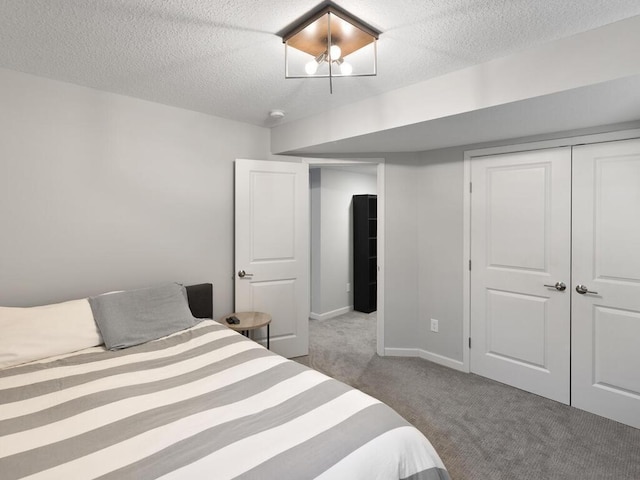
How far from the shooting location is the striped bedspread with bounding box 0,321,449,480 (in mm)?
1054

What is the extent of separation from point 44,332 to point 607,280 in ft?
12.0

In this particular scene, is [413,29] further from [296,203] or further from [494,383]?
[494,383]

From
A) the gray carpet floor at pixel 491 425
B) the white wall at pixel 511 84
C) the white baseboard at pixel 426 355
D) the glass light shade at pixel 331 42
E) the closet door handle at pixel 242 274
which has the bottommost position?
the gray carpet floor at pixel 491 425

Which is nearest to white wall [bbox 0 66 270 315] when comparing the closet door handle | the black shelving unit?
the closet door handle

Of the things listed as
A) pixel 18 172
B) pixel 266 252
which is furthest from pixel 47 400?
pixel 266 252

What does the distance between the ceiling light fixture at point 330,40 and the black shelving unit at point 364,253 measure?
308 cm

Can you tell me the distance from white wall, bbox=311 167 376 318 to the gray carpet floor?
1.44 m

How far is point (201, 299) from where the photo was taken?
9.43 ft

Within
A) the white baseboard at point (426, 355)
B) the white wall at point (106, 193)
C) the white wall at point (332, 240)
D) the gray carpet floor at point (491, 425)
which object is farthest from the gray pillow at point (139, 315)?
the white wall at point (332, 240)

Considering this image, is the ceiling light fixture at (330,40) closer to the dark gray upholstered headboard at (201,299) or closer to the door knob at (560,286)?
the dark gray upholstered headboard at (201,299)

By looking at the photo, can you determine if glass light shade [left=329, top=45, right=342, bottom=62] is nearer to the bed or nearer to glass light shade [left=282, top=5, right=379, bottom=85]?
glass light shade [left=282, top=5, right=379, bottom=85]

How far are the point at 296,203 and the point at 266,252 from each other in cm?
58

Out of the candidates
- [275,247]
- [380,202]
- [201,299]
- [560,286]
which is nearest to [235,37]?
[275,247]

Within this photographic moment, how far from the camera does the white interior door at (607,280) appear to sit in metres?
2.28
